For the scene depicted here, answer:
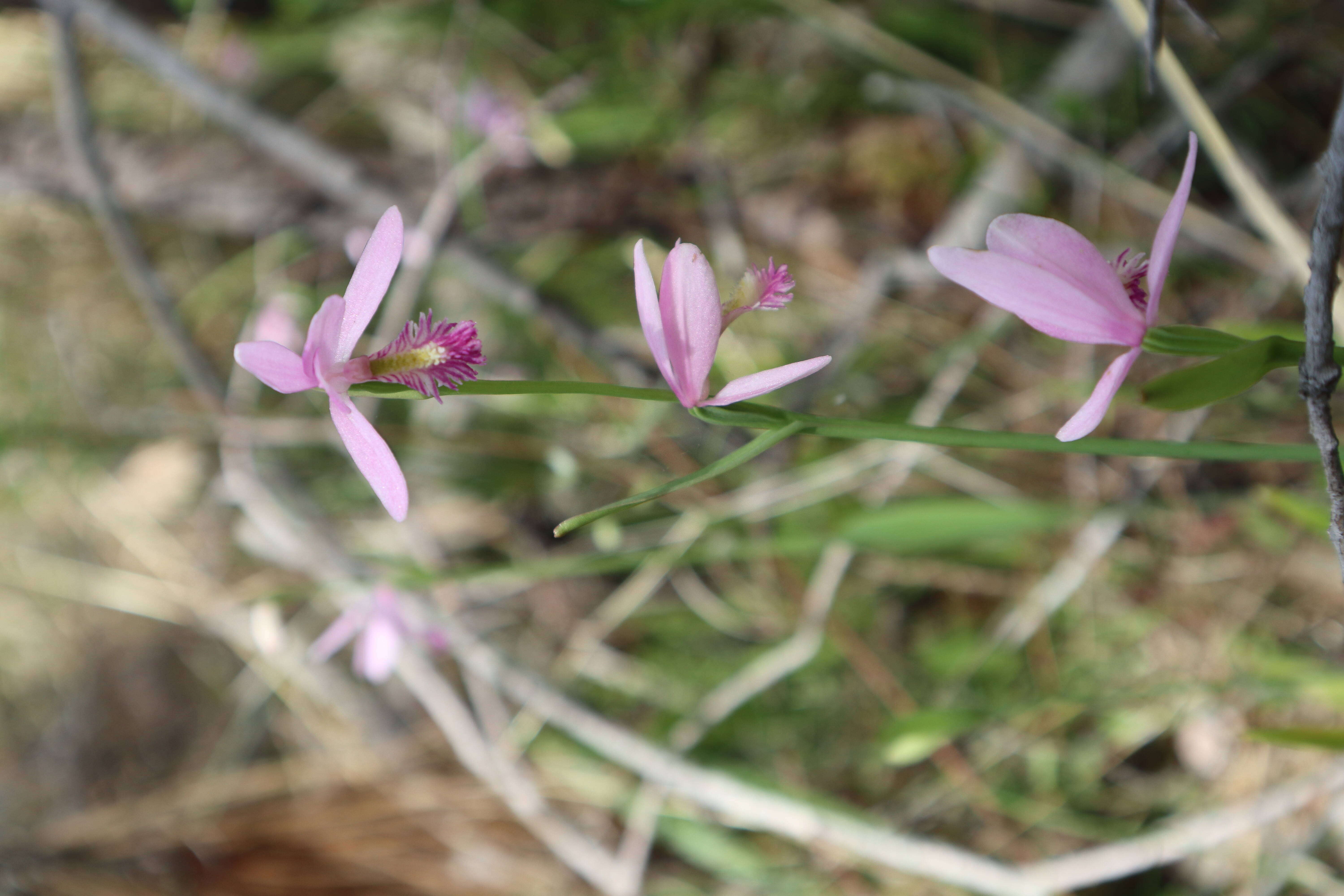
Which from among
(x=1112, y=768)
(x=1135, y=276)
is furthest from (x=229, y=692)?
(x=1135, y=276)

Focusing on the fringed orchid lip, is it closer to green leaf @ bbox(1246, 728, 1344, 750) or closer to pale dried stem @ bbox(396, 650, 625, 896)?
green leaf @ bbox(1246, 728, 1344, 750)

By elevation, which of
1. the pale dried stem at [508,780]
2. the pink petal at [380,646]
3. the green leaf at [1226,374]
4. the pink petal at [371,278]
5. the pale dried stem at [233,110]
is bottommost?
the pale dried stem at [508,780]

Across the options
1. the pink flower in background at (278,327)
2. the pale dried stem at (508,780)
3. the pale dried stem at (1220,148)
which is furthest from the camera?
the pale dried stem at (508,780)

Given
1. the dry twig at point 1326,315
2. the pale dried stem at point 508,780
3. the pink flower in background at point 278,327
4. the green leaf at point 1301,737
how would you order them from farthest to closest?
the pale dried stem at point 508,780 < the pink flower in background at point 278,327 < the green leaf at point 1301,737 < the dry twig at point 1326,315

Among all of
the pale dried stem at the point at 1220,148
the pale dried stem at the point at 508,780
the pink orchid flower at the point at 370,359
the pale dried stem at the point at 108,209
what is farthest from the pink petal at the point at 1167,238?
the pale dried stem at the point at 108,209

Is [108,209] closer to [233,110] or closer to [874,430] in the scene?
[233,110]

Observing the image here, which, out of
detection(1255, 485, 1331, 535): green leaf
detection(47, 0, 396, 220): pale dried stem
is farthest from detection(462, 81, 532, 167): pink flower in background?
detection(1255, 485, 1331, 535): green leaf

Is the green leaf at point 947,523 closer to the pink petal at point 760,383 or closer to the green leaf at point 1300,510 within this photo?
the green leaf at point 1300,510

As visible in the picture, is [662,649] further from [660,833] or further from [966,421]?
[966,421]
